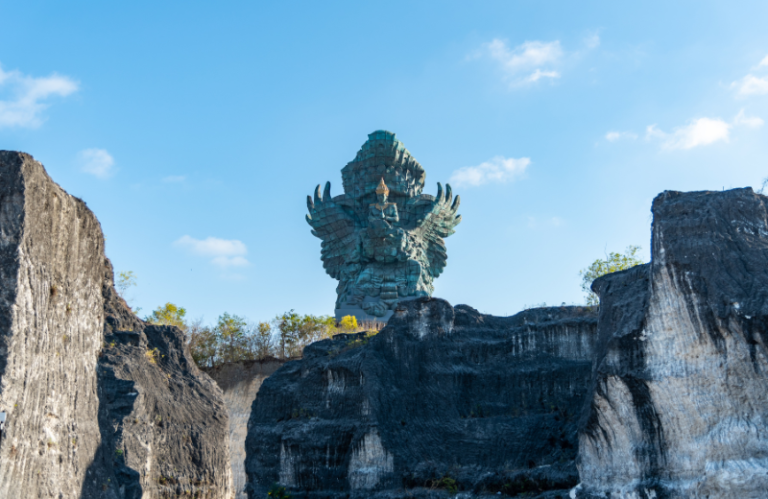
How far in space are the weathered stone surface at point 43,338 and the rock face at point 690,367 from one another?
9324 mm

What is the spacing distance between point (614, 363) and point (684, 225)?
3092mm

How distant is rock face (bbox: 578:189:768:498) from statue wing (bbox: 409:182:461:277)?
19276 mm

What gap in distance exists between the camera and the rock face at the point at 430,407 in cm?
1812

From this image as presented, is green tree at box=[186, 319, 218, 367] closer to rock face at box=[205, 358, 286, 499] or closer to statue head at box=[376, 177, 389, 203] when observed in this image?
rock face at box=[205, 358, 286, 499]

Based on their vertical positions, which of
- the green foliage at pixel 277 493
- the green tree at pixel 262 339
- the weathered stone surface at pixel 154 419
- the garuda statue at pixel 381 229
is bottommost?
the green foliage at pixel 277 493

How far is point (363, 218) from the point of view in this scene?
3478 cm

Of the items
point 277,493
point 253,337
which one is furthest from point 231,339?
point 277,493

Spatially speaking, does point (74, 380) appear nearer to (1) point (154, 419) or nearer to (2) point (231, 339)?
(1) point (154, 419)

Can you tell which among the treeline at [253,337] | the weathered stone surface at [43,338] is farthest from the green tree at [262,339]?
the weathered stone surface at [43,338]

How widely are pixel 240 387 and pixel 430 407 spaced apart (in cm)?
1295

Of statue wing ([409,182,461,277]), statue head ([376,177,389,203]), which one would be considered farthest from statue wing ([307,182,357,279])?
statue wing ([409,182,461,277])

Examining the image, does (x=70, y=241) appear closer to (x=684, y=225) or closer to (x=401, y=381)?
(x=401, y=381)

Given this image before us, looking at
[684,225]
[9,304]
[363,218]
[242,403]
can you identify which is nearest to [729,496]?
[684,225]

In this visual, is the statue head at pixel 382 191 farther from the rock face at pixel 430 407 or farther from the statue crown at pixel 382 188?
the rock face at pixel 430 407
